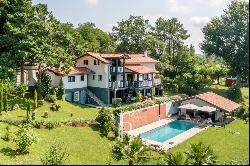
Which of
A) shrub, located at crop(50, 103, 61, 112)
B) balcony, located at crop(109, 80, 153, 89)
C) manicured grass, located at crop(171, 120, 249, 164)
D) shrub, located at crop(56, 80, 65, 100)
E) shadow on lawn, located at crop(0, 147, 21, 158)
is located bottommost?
manicured grass, located at crop(171, 120, 249, 164)

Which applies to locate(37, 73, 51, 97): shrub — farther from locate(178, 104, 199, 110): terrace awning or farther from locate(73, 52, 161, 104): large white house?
locate(178, 104, 199, 110): terrace awning

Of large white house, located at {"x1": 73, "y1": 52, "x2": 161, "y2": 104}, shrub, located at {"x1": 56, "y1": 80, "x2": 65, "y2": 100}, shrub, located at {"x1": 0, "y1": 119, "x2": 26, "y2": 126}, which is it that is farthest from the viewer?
large white house, located at {"x1": 73, "y1": 52, "x2": 161, "y2": 104}

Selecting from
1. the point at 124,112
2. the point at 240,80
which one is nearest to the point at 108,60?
the point at 124,112

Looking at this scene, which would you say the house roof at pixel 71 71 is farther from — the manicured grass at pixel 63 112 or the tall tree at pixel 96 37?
the tall tree at pixel 96 37


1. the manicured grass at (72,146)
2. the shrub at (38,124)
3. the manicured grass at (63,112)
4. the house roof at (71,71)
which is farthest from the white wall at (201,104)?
the shrub at (38,124)

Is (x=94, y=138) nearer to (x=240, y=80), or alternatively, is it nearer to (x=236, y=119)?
(x=236, y=119)

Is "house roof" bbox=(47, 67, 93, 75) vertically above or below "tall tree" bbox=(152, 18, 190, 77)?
below

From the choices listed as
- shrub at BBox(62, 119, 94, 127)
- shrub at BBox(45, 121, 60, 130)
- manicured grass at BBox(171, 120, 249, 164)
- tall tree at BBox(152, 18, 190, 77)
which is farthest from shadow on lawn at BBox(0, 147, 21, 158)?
tall tree at BBox(152, 18, 190, 77)
